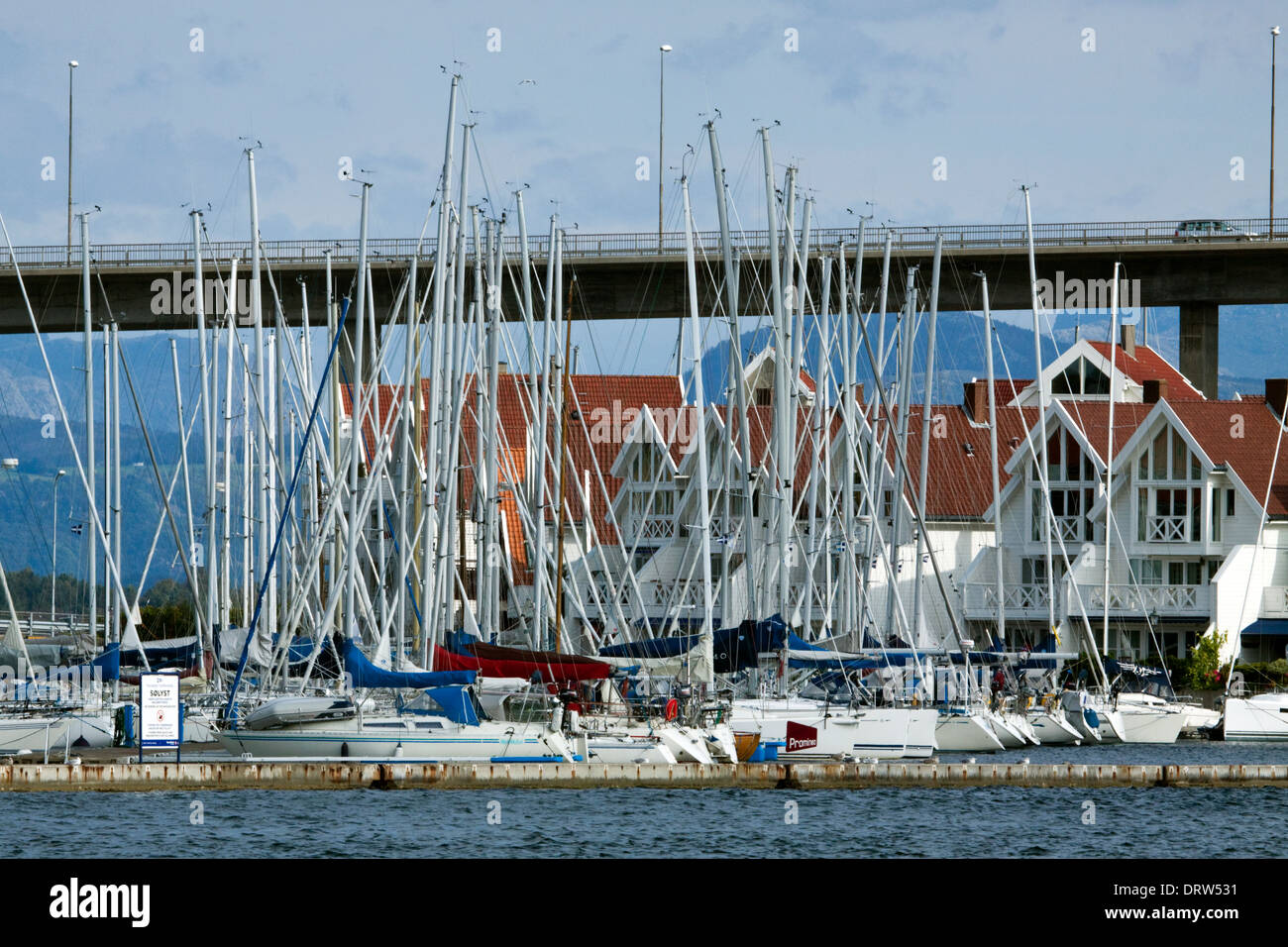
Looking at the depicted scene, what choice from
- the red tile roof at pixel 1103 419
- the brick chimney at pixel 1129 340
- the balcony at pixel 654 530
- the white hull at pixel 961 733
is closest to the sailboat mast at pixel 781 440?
the white hull at pixel 961 733

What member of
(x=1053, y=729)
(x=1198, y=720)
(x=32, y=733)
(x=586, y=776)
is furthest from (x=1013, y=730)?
(x=32, y=733)

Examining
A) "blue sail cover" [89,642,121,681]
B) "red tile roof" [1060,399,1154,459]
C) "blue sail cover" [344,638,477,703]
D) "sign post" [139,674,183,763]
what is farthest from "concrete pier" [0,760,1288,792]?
"red tile roof" [1060,399,1154,459]

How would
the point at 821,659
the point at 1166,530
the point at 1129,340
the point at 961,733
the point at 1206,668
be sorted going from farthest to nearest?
the point at 1129,340
the point at 1166,530
the point at 1206,668
the point at 961,733
the point at 821,659

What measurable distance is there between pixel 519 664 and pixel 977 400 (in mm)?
40830

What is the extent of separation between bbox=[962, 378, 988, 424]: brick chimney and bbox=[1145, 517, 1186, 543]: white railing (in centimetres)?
1219

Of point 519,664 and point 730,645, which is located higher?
point 730,645

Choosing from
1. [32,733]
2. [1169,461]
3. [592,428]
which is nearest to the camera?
[32,733]

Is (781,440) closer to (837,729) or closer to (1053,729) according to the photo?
(837,729)

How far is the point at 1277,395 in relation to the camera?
68.2m

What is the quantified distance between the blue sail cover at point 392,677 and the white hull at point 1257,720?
979 inches

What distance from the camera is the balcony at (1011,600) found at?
61906mm

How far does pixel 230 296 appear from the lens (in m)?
51.0

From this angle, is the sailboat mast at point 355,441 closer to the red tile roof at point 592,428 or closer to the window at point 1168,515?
the red tile roof at point 592,428
